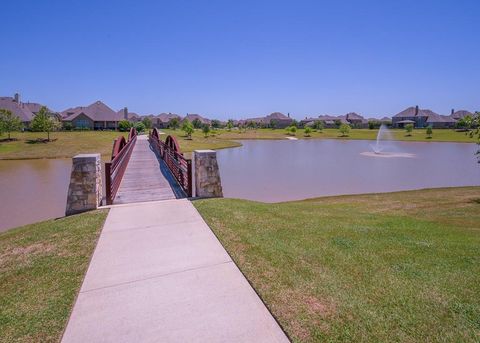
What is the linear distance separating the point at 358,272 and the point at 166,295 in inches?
110

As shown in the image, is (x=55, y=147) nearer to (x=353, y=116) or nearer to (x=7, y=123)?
(x=7, y=123)

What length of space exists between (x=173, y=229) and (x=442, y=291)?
4630 millimetres

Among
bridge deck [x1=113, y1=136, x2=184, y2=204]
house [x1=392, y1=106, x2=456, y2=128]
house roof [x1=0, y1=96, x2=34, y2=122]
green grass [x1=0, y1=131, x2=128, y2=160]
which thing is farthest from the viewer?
house [x1=392, y1=106, x2=456, y2=128]

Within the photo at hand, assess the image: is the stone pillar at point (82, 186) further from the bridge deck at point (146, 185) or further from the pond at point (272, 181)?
the pond at point (272, 181)

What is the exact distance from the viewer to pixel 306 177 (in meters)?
21.3

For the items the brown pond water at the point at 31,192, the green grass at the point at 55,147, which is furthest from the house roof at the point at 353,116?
the brown pond water at the point at 31,192

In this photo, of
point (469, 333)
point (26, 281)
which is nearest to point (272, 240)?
point (469, 333)

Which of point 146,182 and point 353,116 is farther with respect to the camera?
point 353,116

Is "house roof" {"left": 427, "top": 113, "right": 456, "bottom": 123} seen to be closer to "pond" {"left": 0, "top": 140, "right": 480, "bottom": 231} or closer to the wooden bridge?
"pond" {"left": 0, "top": 140, "right": 480, "bottom": 231}

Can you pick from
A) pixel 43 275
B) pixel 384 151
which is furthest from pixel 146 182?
pixel 384 151

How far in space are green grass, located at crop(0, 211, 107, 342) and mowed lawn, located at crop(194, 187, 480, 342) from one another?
7.70 ft

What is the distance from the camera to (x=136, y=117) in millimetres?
128875

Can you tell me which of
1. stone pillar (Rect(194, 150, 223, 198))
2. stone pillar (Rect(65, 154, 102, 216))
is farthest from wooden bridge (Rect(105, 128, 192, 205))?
stone pillar (Rect(65, 154, 102, 216))

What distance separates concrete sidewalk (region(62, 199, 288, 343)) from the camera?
309 centimetres
